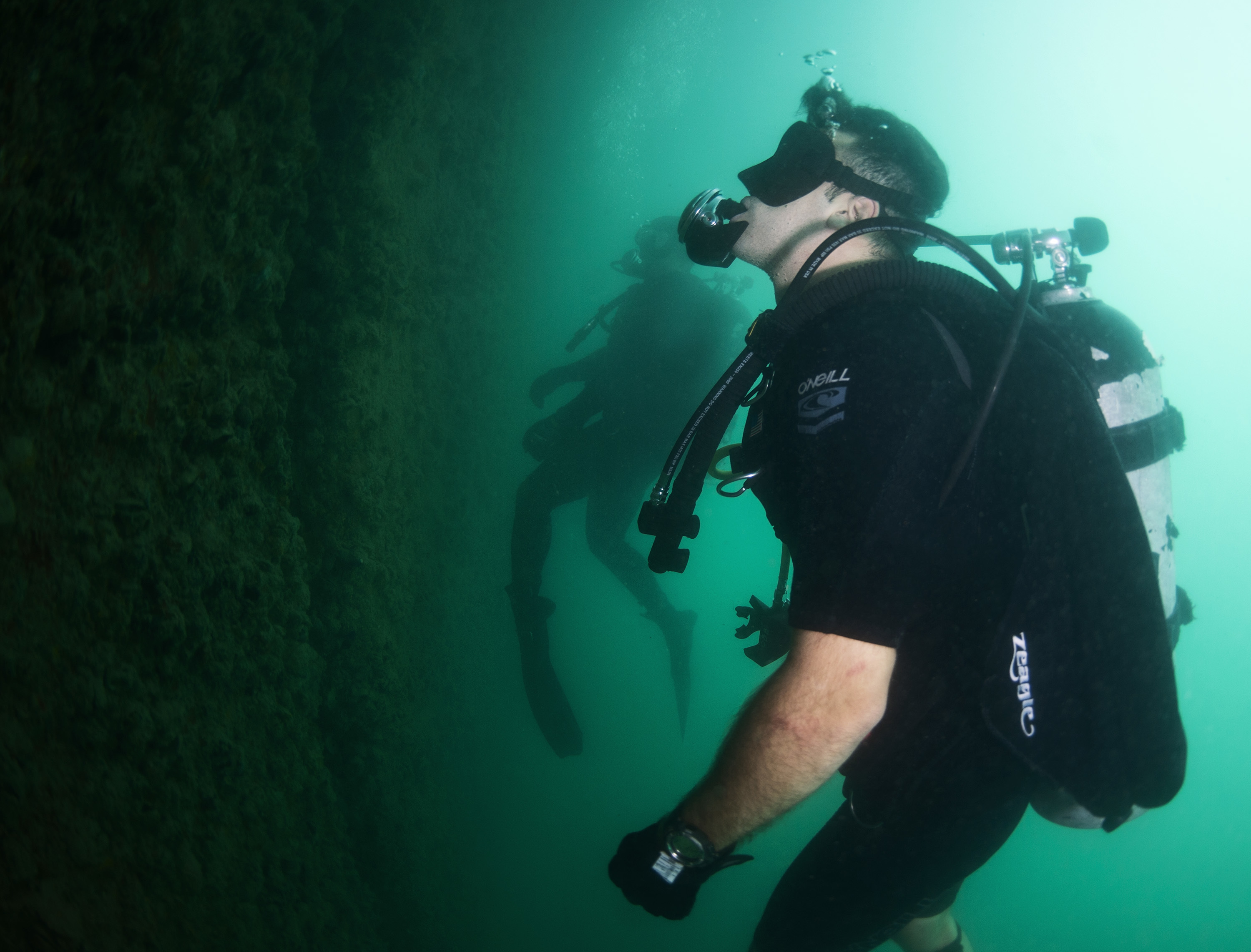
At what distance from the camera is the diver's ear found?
1787 millimetres

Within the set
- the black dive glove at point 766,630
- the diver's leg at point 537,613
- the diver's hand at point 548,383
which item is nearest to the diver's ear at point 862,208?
the black dive glove at point 766,630

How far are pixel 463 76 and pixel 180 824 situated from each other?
4.20m

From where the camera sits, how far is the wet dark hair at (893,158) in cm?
182

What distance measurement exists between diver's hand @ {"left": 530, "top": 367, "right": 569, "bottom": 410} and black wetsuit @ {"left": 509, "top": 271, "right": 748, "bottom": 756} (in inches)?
0.9

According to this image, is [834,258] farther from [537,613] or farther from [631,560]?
[631,560]

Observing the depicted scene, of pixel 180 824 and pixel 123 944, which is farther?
pixel 180 824

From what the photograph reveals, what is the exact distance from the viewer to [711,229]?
1.92m

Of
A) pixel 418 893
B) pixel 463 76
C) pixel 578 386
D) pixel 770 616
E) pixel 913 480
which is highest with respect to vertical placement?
pixel 463 76

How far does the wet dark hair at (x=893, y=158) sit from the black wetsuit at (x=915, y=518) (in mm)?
684

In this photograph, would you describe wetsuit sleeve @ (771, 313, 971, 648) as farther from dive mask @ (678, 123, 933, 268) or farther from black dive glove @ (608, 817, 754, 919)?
dive mask @ (678, 123, 933, 268)

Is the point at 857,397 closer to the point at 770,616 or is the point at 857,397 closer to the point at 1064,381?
the point at 1064,381

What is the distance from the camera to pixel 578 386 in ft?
39.2

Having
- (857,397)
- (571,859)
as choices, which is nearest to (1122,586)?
(857,397)

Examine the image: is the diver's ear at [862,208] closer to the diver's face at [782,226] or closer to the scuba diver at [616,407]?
the diver's face at [782,226]
